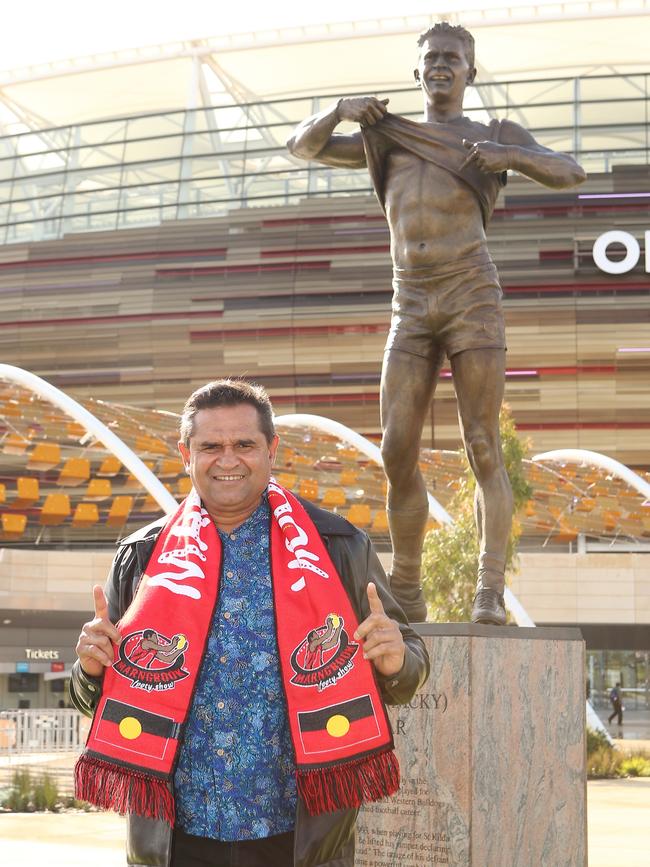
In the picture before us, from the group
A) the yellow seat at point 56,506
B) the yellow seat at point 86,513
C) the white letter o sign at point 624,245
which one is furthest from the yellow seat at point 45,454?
the white letter o sign at point 624,245

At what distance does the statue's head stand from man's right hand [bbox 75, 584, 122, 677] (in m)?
4.55

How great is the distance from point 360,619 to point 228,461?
0.56 meters

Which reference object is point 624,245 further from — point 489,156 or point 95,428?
point 489,156

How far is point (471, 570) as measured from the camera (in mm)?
18328

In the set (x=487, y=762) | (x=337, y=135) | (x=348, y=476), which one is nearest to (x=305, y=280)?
(x=348, y=476)

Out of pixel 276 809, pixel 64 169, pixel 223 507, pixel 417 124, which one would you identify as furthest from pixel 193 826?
pixel 64 169

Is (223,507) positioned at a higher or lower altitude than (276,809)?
higher

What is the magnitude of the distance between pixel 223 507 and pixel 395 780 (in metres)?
0.85

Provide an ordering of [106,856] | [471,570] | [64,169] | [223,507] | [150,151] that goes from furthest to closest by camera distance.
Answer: [150,151]
[64,169]
[471,570]
[106,856]
[223,507]

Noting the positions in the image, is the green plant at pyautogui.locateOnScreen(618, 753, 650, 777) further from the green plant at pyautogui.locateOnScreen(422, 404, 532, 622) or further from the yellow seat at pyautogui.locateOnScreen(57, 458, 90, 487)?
the yellow seat at pyautogui.locateOnScreen(57, 458, 90, 487)

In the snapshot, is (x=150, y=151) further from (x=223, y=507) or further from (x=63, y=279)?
(x=223, y=507)

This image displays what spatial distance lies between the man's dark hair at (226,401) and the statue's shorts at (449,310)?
3.43 m

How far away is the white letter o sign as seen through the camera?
46.3m

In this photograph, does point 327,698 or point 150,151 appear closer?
point 327,698
